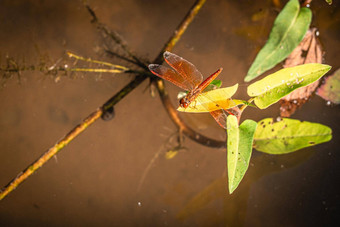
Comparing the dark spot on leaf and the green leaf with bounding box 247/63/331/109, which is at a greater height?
the dark spot on leaf

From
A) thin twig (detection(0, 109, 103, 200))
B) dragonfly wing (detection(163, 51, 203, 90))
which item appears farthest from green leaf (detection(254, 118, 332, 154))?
thin twig (detection(0, 109, 103, 200))

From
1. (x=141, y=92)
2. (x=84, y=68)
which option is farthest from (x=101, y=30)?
(x=141, y=92)

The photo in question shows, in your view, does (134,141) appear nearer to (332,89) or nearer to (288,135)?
(288,135)

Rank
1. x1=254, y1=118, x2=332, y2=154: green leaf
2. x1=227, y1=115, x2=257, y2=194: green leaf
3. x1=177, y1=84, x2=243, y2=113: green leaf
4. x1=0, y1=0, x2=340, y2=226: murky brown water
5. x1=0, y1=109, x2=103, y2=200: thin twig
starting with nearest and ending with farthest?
x1=227, y1=115, x2=257, y2=194: green leaf → x1=177, y1=84, x2=243, y2=113: green leaf → x1=254, y1=118, x2=332, y2=154: green leaf → x1=0, y1=109, x2=103, y2=200: thin twig → x1=0, y1=0, x2=340, y2=226: murky brown water

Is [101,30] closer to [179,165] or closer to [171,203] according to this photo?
[179,165]

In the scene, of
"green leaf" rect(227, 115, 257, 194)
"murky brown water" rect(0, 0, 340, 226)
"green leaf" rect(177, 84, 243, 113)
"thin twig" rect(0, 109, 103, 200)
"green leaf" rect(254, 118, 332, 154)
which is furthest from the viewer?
"murky brown water" rect(0, 0, 340, 226)

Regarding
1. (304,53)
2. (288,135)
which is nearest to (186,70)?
(288,135)

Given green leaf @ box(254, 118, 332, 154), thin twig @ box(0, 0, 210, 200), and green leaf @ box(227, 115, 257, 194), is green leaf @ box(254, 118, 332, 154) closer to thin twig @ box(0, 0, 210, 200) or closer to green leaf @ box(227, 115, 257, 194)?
green leaf @ box(227, 115, 257, 194)
